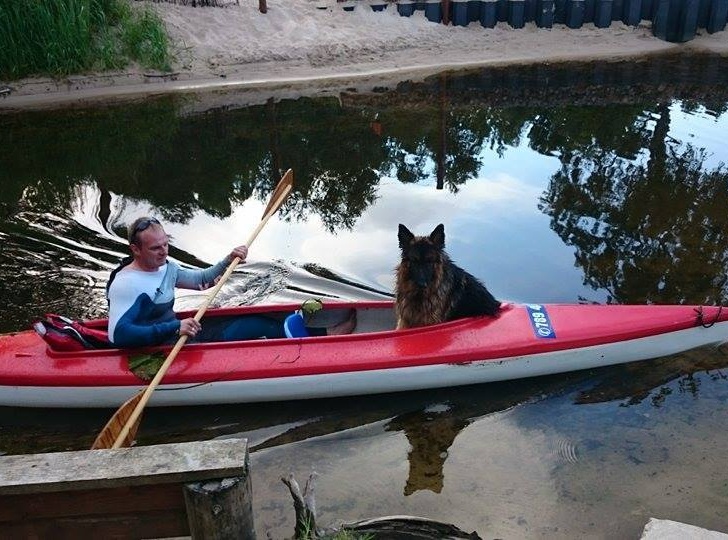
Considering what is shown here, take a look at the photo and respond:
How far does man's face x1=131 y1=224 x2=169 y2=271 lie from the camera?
3889 mm

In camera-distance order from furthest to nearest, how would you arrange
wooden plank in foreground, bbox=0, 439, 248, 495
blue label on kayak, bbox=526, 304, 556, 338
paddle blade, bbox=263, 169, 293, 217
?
1. paddle blade, bbox=263, 169, 293, 217
2. blue label on kayak, bbox=526, 304, 556, 338
3. wooden plank in foreground, bbox=0, 439, 248, 495

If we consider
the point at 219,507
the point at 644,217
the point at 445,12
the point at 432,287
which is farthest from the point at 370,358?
the point at 445,12

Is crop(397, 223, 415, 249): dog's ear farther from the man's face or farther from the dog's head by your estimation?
the man's face

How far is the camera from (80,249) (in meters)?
6.81

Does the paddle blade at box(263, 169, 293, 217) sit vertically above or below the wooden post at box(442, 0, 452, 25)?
below

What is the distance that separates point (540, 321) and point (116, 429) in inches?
117

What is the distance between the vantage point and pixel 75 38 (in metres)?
12.2

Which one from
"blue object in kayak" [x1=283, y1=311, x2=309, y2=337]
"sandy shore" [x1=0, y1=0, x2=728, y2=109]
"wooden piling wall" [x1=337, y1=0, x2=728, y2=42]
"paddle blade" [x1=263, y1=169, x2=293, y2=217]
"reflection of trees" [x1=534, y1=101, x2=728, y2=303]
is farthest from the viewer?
"wooden piling wall" [x1=337, y1=0, x2=728, y2=42]

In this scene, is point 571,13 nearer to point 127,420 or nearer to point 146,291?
point 146,291

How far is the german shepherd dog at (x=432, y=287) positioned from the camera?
173 inches

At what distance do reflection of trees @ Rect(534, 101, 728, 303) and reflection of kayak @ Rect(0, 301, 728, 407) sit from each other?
4.06 feet

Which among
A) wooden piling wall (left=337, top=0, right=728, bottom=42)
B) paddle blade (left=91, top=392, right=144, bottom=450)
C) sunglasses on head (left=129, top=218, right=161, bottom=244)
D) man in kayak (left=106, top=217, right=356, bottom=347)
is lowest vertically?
paddle blade (left=91, top=392, right=144, bottom=450)

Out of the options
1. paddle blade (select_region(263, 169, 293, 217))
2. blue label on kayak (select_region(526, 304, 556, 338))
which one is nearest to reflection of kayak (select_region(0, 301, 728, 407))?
Result: blue label on kayak (select_region(526, 304, 556, 338))

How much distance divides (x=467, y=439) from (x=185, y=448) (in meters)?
2.48
